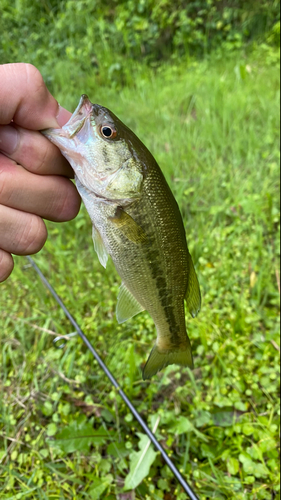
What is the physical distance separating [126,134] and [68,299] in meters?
1.64

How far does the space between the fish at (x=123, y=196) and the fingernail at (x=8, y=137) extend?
4.5 inches

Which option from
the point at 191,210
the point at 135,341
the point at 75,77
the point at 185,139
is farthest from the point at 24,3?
the point at 135,341

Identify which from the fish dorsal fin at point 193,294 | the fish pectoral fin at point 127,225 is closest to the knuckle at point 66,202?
the fish pectoral fin at point 127,225

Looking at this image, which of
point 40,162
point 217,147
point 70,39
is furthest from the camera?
point 70,39

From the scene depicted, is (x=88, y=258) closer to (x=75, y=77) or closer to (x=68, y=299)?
(x=68, y=299)

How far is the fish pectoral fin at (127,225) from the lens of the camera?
129 cm

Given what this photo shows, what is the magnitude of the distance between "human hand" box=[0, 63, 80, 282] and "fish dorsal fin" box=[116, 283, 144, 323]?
1.41 feet

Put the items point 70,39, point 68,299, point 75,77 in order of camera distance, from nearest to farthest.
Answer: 1. point 68,299
2. point 75,77
3. point 70,39

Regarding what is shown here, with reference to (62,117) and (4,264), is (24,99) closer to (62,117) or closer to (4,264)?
(62,117)

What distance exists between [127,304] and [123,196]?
1.67 feet

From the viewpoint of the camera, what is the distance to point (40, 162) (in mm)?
1318

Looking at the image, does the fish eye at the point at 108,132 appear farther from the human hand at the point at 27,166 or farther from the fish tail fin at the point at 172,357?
the fish tail fin at the point at 172,357

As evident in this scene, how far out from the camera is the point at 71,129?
126 cm

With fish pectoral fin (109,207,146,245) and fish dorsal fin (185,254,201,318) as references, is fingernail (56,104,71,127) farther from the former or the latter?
fish dorsal fin (185,254,201,318)
